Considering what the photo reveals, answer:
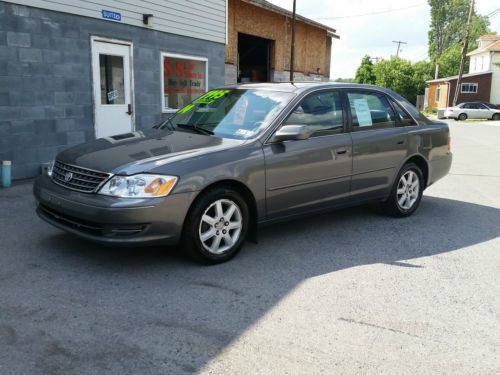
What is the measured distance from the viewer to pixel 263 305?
368 centimetres

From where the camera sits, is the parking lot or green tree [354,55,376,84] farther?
green tree [354,55,376,84]

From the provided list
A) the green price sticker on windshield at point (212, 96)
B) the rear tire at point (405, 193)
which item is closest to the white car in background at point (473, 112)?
the rear tire at point (405, 193)

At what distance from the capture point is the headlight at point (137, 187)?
13.1 ft

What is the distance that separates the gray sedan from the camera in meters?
4.04

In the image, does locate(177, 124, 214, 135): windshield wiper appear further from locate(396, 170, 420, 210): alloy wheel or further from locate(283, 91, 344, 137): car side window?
locate(396, 170, 420, 210): alloy wheel

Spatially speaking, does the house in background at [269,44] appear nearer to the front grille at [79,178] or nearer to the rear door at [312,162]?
the rear door at [312,162]

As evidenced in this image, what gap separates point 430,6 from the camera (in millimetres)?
80750

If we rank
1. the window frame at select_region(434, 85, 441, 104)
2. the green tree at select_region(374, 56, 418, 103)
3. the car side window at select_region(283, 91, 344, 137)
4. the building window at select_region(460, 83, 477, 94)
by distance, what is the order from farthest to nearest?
the green tree at select_region(374, 56, 418, 103)
the window frame at select_region(434, 85, 441, 104)
the building window at select_region(460, 83, 477, 94)
the car side window at select_region(283, 91, 344, 137)

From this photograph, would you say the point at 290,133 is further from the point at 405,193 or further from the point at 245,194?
the point at 405,193

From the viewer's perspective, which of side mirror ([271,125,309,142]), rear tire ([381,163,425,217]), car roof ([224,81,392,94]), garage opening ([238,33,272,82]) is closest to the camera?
side mirror ([271,125,309,142])

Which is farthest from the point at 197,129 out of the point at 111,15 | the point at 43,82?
the point at 111,15

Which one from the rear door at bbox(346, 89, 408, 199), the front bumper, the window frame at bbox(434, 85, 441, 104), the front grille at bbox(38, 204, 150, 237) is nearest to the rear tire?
the rear door at bbox(346, 89, 408, 199)

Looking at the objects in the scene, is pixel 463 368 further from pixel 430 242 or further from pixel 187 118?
pixel 187 118

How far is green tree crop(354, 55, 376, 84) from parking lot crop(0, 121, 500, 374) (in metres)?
70.5
